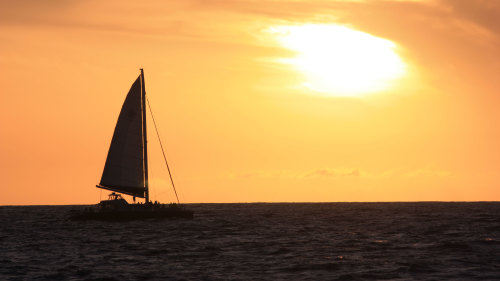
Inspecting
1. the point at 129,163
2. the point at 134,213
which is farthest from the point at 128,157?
the point at 134,213

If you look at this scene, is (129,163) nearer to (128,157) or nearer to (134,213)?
(128,157)

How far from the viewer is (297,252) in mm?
54969

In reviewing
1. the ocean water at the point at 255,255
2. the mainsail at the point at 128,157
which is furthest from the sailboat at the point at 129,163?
the ocean water at the point at 255,255

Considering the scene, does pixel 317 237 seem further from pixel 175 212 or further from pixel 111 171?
pixel 111 171

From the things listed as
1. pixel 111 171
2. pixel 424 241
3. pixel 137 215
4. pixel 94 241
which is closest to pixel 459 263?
pixel 424 241

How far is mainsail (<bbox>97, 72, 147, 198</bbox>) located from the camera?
87.7 metres

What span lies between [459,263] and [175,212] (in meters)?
48.3

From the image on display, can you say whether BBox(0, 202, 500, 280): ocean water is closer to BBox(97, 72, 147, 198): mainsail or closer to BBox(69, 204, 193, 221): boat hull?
BBox(69, 204, 193, 221): boat hull

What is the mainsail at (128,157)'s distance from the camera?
87688mm

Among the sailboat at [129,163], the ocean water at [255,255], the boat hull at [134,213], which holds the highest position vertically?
the sailboat at [129,163]

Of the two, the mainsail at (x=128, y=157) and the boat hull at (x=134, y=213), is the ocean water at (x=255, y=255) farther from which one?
the mainsail at (x=128, y=157)

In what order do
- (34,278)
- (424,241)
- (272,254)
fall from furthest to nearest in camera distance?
(424,241) < (272,254) < (34,278)

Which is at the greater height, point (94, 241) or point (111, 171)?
point (111, 171)

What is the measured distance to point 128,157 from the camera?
87750 millimetres
